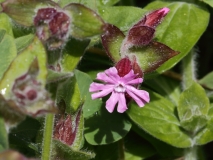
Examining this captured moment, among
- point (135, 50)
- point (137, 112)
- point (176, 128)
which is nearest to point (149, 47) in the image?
point (135, 50)

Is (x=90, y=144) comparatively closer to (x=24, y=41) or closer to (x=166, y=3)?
(x=24, y=41)

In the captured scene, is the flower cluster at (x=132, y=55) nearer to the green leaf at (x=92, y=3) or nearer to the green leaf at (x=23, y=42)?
the green leaf at (x=92, y=3)

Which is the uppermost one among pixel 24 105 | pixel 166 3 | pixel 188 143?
pixel 24 105

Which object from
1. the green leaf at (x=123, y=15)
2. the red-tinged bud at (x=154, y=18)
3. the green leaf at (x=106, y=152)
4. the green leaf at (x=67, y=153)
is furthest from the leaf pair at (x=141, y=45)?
the green leaf at (x=106, y=152)

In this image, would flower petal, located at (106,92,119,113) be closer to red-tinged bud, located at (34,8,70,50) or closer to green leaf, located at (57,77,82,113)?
green leaf, located at (57,77,82,113)

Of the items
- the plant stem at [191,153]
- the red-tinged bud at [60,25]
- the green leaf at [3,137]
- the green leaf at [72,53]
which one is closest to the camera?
the green leaf at [3,137]
